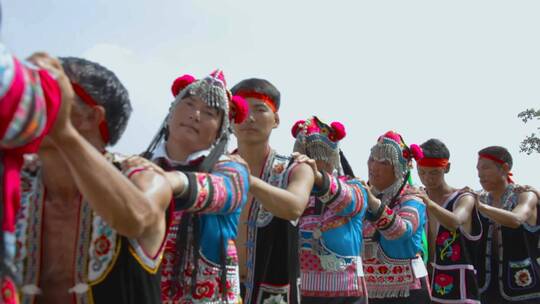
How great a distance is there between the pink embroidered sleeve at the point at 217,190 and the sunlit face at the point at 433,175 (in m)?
4.34

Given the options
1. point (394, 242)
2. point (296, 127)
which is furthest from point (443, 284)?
point (296, 127)

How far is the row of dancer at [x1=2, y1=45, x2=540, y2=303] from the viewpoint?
199 cm

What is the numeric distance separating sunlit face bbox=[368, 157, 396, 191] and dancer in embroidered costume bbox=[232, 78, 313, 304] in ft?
6.29

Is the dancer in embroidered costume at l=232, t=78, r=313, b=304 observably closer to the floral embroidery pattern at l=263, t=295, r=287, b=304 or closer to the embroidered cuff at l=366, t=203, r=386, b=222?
the floral embroidery pattern at l=263, t=295, r=287, b=304

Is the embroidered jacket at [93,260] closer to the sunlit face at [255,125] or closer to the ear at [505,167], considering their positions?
the sunlit face at [255,125]

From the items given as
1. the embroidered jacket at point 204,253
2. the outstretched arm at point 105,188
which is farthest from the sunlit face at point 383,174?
the outstretched arm at point 105,188

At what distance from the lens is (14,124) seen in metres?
1.38

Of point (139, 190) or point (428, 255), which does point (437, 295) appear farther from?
point (139, 190)

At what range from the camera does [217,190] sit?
2408mm

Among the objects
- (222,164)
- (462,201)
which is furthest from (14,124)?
(462,201)

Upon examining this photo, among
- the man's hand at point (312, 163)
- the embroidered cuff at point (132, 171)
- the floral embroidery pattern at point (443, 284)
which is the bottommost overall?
the floral embroidery pattern at point (443, 284)

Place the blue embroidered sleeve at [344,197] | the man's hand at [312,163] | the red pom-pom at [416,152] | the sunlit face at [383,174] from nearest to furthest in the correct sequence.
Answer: the man's hand at [312,163] → the blue embroidered sleeve at [344,197] → the sunlit face at [383,174] → the red pom-pom at [416,152]

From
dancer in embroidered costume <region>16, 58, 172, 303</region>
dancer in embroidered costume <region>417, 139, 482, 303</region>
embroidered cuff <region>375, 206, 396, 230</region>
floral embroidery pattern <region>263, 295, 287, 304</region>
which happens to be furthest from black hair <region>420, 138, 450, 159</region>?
dancer in embroidered costume <region>16, 58, 172, 303</region>

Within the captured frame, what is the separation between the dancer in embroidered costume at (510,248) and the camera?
6.42 metres
